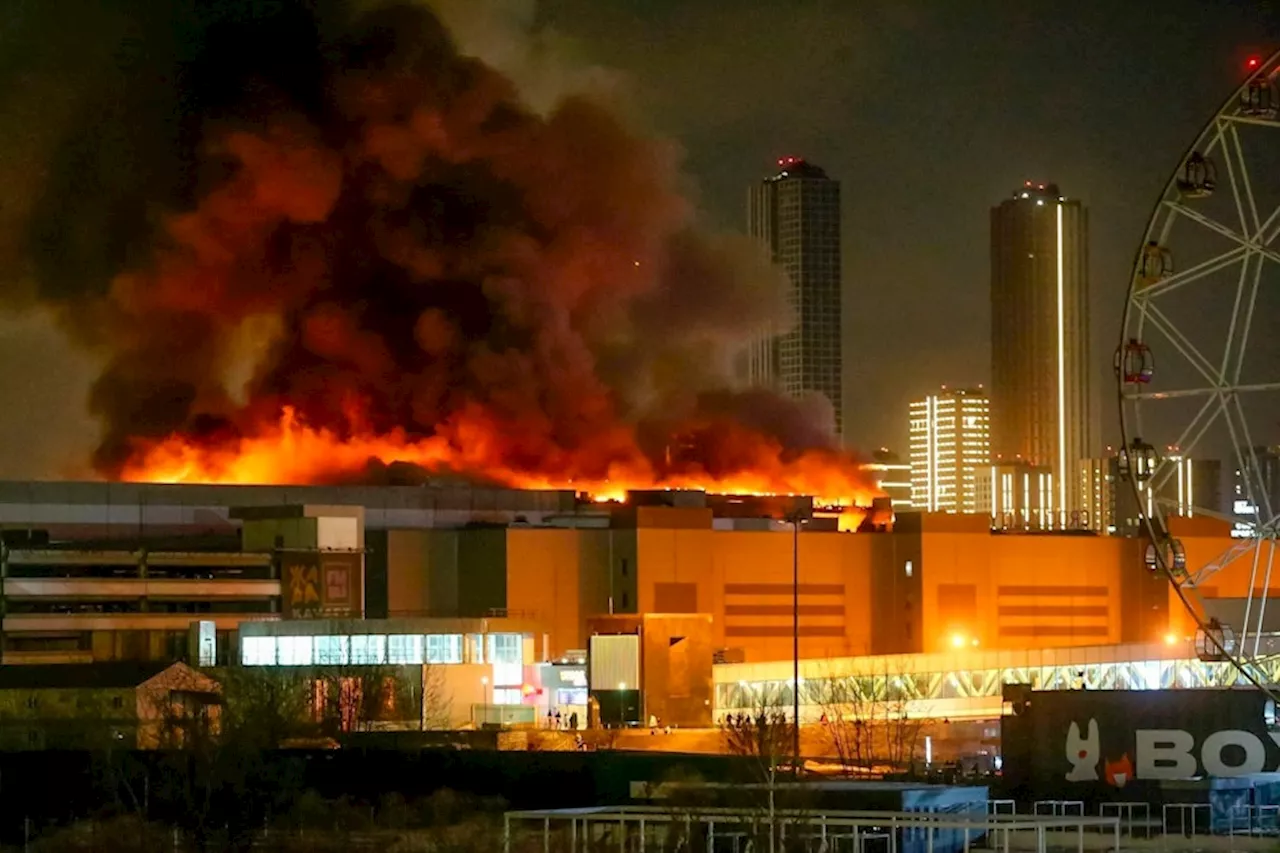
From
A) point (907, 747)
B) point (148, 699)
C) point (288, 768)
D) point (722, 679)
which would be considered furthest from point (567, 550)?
point (288, 768)

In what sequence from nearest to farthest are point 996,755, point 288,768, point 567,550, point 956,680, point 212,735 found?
point 288,768, point 212,735, point 996,755, point 956,680, point 567,550

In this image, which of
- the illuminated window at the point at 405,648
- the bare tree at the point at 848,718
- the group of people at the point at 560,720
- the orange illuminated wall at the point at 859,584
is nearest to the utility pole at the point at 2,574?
the illuminated window at the point at 405,648

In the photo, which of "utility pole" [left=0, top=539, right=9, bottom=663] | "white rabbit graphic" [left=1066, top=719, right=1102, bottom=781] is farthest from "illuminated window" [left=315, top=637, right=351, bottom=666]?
"white rabbit graphic" [left=1066, top=719, right=1102, bottom=781]

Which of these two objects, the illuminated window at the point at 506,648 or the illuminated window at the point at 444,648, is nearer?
the illuminated window at the point at 444,648

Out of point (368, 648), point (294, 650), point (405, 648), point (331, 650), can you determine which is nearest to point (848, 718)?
point (405, 648)

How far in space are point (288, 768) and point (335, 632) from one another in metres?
29.5

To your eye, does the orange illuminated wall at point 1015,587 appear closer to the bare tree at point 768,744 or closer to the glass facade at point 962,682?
the glass facade at point 962,682

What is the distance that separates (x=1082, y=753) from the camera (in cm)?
5253

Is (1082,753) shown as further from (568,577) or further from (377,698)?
(568,577)

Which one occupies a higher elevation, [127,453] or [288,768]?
[127,453]

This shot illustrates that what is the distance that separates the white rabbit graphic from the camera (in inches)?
2068

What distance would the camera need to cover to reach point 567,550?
103 m

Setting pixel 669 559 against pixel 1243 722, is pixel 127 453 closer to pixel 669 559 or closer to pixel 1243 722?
pixel 669 559

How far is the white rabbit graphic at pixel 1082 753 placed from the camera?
52531 millimetres
